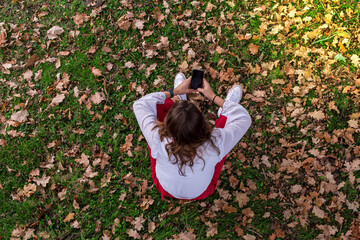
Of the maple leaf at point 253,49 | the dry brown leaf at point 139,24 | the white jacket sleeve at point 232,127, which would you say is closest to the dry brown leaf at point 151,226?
the white jacket sleeve at point 232,127

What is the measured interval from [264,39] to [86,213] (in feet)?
15.2

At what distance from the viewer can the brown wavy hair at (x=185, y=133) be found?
220 cm

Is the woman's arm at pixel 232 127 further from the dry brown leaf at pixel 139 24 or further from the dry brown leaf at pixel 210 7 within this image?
the dry brown leaf at pixel 139 24

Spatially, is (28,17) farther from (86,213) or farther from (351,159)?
(351,159)

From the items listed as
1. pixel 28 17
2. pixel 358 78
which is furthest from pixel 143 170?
pixel 28 17

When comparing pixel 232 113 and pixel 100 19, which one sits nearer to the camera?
pixel 232 113

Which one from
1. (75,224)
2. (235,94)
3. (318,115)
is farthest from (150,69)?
(318,115)

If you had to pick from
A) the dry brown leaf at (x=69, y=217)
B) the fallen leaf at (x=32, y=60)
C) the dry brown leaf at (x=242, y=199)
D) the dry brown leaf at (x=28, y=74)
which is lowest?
the dry brown leaf at (x=69, y=217)

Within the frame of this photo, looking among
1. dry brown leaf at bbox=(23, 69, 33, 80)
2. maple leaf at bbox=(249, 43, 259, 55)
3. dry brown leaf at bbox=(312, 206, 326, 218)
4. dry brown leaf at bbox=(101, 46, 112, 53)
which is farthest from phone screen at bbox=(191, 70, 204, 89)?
dry brown leaf at bbox=(23, 69, 33, 80)

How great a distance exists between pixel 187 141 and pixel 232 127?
79 centimetres

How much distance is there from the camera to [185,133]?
2.21 metres

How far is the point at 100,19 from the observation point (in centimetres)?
510

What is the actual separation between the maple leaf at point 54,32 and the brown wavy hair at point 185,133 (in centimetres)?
421

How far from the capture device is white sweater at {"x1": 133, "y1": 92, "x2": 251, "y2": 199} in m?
2.49
